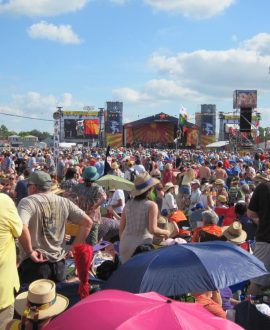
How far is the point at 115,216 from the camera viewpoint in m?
8.17

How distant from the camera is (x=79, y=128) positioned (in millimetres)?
71938

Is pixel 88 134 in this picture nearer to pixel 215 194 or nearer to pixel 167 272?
pixel 215 194

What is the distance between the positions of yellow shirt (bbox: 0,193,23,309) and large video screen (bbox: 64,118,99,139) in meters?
69.2

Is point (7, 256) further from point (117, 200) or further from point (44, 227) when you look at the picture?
point (117, 200)

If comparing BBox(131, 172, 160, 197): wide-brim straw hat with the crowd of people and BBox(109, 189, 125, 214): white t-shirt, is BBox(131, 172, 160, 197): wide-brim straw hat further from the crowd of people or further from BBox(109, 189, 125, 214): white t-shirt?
BBox(109, 189, 125, 214): white t-shirt

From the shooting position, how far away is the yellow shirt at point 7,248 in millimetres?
3281

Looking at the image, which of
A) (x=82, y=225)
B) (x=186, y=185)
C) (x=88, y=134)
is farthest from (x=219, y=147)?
(x=82, y=225)

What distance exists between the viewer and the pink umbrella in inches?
73.4

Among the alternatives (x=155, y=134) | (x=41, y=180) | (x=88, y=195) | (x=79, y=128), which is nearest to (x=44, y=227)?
(x=41, y=180)

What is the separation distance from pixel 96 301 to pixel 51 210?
1.90 meters

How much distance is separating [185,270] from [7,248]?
4.20 ft

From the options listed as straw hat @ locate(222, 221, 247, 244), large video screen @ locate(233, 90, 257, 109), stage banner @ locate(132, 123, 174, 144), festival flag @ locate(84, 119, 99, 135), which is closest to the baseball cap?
straw hat @ locate(222, 221, 247, 244)

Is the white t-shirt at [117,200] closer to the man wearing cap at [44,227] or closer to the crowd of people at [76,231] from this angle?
the crowd of people at [76,231]

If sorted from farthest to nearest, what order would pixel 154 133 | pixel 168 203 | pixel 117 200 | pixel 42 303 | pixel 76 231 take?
pixel 154 133
pixel 168 203
pixel 117 200
pixel 76 231
pixel 42 303
